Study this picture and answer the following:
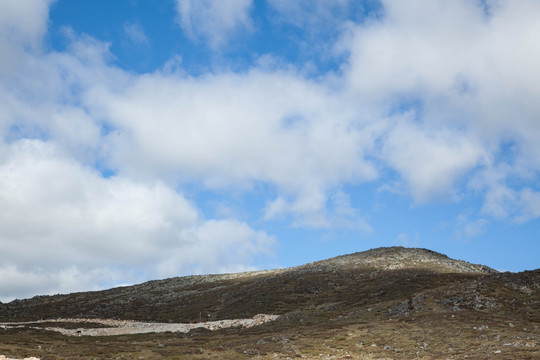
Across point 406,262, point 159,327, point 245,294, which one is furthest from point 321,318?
point 406,262

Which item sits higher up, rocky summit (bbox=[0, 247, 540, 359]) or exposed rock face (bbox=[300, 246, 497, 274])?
exposed rock face (bbox=[300, 246, 497, 274])

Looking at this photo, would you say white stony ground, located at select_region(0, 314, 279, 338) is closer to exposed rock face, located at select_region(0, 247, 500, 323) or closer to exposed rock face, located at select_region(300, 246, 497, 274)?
exposed rock face, located at select_region(0, 247, 500, 323)

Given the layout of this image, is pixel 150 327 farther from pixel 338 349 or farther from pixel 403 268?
pixel 403 268

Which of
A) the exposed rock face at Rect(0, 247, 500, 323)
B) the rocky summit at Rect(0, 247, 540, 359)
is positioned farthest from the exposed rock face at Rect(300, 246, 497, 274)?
the rocky summit at Rect(0, 247, 540, 359)

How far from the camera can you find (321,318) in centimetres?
6306

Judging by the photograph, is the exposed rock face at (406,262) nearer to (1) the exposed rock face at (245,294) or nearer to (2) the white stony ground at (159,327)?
(1) the exposed rock face at (245,294)

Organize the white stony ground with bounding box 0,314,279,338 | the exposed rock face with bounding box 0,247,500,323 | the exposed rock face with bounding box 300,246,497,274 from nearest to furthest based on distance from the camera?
the white stony ground with bounding box 0,314,279,338 → the exposed rock face with bounding box 0,247,500,323 → the exposed rock face with bounding box 300,246,497,274

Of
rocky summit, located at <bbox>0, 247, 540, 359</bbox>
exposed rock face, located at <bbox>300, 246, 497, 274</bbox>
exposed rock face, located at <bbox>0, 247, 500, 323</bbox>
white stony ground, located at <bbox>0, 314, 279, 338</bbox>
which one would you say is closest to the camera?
rocky summit, located at <bbox>0, 247, 540, 359</bbox>

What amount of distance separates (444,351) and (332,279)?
172ft

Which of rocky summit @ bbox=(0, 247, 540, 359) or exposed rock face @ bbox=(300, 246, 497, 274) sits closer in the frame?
rocky summit @ bbox=(0, 247, 540, 359)

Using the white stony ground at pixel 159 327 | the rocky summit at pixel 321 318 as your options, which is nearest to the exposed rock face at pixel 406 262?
the rocky summit at pixel 321 318

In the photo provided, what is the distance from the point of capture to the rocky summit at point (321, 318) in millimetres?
41812

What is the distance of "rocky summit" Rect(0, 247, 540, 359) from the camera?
1646 inches

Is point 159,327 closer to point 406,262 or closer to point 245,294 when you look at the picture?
point 245,294
